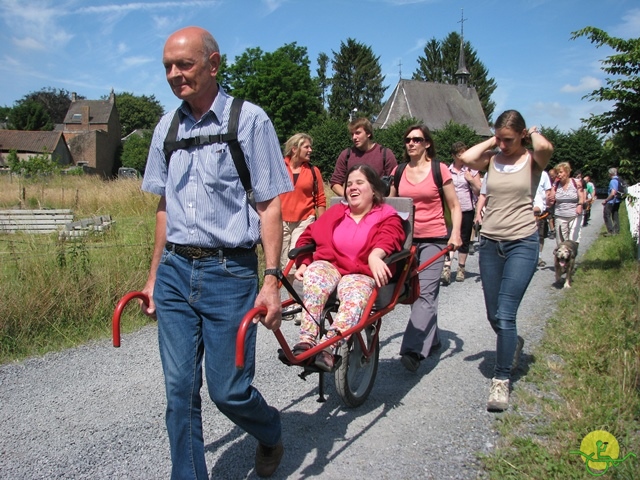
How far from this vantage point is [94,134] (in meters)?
71.9

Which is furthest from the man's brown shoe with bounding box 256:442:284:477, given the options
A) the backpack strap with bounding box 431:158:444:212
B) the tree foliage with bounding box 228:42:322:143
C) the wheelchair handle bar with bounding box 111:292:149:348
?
the tree foliage with bounding box 228:42:322:143

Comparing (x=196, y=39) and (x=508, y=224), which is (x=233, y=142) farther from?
(x=508, y=224)

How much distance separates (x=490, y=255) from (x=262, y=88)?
200ft

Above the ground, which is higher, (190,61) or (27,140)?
(27,140)

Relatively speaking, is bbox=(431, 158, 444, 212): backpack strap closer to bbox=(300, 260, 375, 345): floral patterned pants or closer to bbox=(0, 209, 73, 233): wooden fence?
bbox=(300, 260, 375, 345): floral patterned pants

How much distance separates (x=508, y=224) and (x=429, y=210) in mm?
949

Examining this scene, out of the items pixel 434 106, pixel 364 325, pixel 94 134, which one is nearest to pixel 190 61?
pixel 364 325

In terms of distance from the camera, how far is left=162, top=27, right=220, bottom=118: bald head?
266cm

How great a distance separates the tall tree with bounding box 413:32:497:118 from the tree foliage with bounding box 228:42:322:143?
26.8 m

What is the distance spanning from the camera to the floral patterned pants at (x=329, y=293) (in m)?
3.60

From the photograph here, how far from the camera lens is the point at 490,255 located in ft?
15.5

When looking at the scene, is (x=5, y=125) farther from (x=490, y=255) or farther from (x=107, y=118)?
(x=490, y=255)

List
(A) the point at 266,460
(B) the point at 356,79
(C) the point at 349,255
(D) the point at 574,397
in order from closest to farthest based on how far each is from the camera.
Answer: (A) the point at 266,460, (C) the point at 349,255, (D) the point at 574,397, (B) the point at 356,79

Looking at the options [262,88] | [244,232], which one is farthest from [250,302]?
[262,88]
